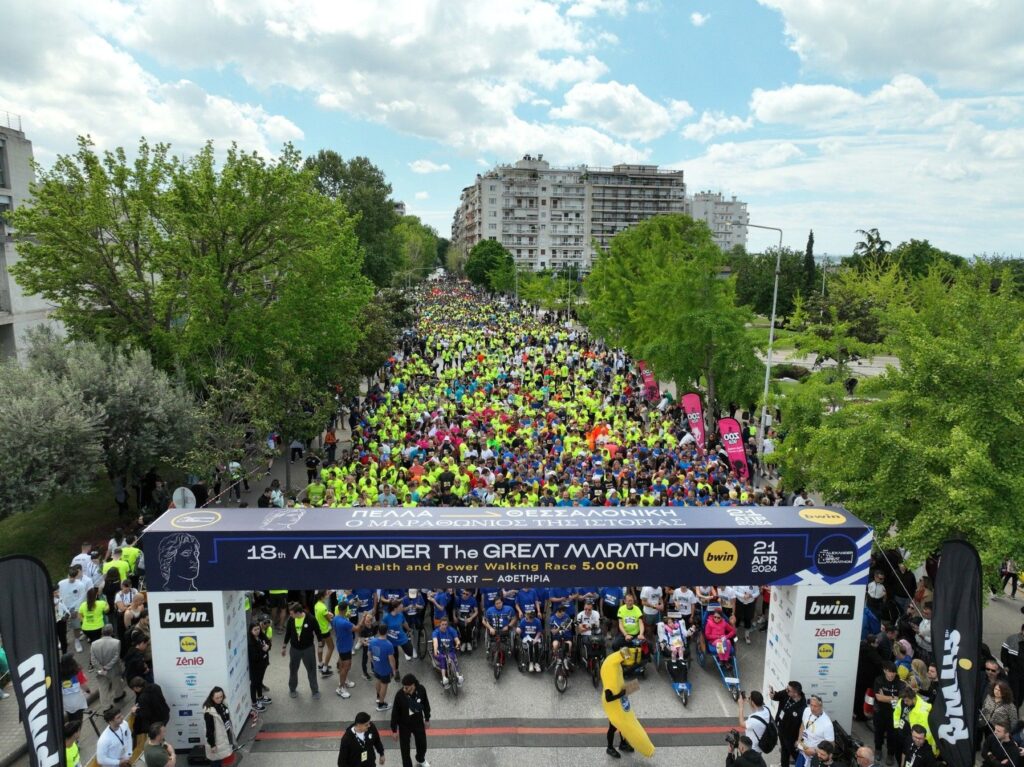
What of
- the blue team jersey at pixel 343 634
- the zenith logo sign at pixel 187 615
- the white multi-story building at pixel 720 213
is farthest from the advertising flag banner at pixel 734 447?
the white multi-story building at pixel 720 213

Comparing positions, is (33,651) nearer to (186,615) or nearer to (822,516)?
(186,615)

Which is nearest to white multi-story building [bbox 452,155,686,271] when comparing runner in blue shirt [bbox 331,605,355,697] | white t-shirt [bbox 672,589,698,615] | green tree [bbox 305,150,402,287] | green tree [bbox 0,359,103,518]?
green tree [bbox 305,150,402,287]

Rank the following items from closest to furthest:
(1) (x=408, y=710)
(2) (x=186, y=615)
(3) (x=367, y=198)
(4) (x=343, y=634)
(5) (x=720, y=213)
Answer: (1) (x=408, y=710)
(2) (x=186, y=615)
(4) (x=343, y=634)
(3) (x=367, y=198)
(5) (x=720, y=213)

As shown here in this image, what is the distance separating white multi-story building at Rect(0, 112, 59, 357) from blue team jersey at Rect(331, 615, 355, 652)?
16638 millimetres

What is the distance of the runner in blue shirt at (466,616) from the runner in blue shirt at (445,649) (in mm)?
896

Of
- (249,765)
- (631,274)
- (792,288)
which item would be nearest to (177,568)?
(249,765)

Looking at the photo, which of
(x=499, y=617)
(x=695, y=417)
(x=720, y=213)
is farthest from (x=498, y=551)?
(x=720, y=213)

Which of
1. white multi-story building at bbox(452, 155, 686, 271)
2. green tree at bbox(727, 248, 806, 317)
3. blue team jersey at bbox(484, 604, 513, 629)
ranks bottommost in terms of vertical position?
blue team jersey at bbox(484, 604, 513, 629)

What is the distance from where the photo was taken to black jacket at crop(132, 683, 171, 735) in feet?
28.3

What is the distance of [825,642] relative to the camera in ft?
31.0

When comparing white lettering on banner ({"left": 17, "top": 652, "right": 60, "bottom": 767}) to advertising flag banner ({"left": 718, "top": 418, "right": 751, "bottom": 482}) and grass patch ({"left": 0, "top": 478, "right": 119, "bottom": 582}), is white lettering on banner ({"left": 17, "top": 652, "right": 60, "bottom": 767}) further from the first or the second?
advertising flag banner ({"left": 718, "top": 418, "right": 751, "bottom": 482})

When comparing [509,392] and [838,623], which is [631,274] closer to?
[509,392]

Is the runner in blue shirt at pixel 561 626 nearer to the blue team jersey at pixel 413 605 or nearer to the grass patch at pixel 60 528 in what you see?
the blue team jersey at pixel 413 605

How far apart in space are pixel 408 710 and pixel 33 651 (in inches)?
165
